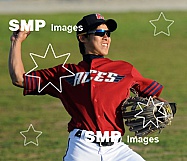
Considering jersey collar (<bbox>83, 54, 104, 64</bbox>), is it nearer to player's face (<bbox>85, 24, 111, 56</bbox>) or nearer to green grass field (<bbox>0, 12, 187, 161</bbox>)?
player's face (<bbox>85, 24, 111, 56</bbox>)

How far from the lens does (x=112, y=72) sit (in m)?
4.98

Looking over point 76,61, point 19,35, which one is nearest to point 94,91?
point 19,35

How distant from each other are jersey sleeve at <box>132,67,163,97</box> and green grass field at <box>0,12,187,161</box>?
2841mm

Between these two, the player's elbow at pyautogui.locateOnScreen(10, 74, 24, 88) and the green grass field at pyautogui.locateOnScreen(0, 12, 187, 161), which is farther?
the green grass field at pyautogui.locateOnScreen(0, 12, 187, 161)

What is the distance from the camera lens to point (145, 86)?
5059 millimetres

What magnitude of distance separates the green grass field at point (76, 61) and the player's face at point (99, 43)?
9.89 ft

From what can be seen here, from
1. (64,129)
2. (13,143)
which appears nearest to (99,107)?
(13,143)

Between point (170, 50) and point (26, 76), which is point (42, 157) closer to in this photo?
point (26, 76)

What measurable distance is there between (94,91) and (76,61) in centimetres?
1228

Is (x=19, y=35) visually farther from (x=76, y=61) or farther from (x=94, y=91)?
(x=76, y=61)

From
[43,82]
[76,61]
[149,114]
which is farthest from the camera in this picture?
[76,61]

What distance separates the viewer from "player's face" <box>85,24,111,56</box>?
5051 mm

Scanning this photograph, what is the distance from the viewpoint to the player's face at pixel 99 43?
505cm

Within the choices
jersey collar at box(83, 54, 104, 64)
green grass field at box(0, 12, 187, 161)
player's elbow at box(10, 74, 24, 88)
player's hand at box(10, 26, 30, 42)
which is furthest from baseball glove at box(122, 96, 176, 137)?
green grass field at box(0, 12, 187, 161)
